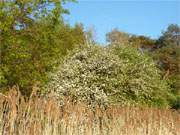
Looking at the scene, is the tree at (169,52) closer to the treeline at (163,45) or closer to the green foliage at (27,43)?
the treeline at (163,45)

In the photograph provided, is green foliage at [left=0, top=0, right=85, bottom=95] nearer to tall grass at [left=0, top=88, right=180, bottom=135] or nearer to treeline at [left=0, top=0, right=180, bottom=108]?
treeline at [left=0, top=0, right=180, bottom=108]

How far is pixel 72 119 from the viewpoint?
757 centimetres

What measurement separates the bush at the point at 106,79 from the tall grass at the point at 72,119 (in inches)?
110

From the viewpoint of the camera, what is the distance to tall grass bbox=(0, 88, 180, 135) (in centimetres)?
662

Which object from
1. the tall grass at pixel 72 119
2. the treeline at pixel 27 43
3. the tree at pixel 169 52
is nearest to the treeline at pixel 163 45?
the tree at pixel 169 52

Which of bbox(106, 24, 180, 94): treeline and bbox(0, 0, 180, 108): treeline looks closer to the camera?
bbox(0, 0, 180, 108): treeline

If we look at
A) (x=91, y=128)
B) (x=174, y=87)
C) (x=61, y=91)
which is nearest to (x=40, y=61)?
(x=61, y=91)

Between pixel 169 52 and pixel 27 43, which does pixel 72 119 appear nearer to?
pixel 27 43

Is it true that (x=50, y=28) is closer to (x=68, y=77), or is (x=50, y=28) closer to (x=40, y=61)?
(x=40, y=61)

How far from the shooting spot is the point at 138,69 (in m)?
14.0

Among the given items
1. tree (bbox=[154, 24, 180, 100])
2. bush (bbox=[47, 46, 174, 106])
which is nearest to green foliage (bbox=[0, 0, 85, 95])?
bush (bbox=[47, 46, 174, 106])

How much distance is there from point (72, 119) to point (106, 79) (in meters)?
5.40

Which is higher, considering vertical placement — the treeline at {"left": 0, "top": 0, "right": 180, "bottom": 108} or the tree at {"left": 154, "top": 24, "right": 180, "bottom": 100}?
the tree at {"left": 154, "top": 24, "right": 180, "bottom": 100}

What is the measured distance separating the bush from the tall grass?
2.79 m
